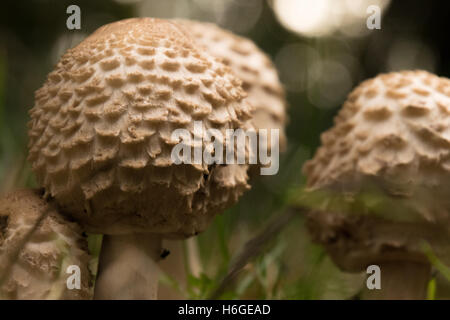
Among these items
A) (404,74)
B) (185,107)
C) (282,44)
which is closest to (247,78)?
(404,74)

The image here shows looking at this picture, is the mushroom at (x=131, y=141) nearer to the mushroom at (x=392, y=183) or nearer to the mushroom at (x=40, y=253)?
the mushroom at (x=40, y=253)

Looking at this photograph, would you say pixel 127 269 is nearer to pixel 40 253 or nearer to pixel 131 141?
pixel 40 253

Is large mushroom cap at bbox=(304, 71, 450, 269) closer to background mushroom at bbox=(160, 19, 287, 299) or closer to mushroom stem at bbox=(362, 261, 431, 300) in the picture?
mushroom stem at bbox=(362, 261, 431, 300)

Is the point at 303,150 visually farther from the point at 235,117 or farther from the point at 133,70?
the point at 133,70

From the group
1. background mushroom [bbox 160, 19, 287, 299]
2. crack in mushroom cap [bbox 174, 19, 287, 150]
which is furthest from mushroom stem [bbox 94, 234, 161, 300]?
crack in mushroom cap [bbox 174, 19, 287, 150]

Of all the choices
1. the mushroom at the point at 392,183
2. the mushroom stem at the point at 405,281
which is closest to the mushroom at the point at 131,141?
the mushroom at the point at 392,183

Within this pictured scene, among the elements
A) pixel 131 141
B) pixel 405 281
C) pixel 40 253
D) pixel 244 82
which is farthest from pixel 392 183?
pixel 40 253
